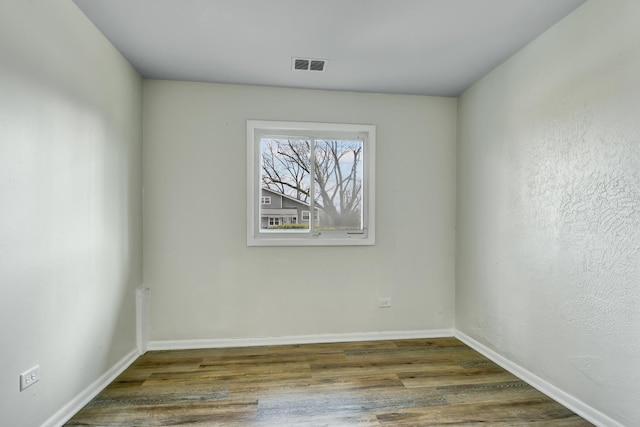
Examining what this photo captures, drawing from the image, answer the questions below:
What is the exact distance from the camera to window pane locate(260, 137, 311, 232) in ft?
10.7

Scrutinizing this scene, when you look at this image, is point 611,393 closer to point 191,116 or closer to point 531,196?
point 531,196

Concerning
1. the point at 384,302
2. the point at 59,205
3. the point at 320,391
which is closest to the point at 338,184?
the point at 384,302

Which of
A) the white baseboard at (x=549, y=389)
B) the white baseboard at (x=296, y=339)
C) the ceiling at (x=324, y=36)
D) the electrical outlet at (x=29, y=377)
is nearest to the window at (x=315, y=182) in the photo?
the ceiling at (x=324, y=36)

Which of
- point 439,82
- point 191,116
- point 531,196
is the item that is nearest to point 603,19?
point 531,196

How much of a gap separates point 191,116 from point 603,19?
3085mm

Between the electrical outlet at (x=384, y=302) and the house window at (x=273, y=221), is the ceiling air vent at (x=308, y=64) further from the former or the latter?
the electrical outlet at (x=384, y=302)

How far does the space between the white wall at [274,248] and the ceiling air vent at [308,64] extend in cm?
44

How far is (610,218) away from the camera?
1828 millimetres

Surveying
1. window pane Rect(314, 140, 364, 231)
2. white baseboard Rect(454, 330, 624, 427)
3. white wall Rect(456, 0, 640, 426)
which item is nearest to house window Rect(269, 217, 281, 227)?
window pane Rect(314, 140, 364, 231)

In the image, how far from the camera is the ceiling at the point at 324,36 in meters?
1.99

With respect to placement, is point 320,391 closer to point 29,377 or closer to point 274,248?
point 274,248

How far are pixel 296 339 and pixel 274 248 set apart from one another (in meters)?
0.92

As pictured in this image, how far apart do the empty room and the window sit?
0.07ft

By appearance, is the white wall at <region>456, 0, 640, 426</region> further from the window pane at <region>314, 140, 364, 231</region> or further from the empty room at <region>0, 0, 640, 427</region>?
the window pane at <region>314, 140, 364, 231</region>
